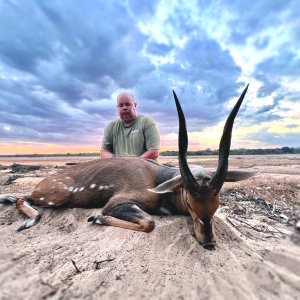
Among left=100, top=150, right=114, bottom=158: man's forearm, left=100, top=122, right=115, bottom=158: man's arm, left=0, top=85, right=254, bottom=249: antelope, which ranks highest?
left=100, top=122, right=115, bottom=158: man's arm

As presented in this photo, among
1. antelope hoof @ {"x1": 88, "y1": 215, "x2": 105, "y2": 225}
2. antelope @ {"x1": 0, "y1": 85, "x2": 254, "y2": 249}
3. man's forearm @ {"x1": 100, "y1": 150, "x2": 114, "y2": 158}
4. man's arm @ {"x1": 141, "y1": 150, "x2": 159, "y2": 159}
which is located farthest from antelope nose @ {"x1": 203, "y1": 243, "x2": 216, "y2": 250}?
man's forearm @ {"x1": 100, "y1": 150, "x2": 114, "y2": 158}

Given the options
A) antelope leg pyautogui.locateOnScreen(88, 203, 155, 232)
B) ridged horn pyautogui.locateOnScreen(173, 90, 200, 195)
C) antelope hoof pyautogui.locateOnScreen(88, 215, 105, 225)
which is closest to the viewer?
ridged horn pyautogui.locateOnScreen(173, 90, 200, 195)

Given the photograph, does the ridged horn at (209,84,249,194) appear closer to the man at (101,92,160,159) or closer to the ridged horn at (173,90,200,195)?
the ridged horn at (173,90,200,195)

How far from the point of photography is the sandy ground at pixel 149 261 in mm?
2309

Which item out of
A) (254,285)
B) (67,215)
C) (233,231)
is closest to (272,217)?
(233,231)

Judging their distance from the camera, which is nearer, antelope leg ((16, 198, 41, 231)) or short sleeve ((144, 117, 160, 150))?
antelope leg ((16, 198, 41, 231))

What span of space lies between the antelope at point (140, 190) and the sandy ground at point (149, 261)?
20 centimetres

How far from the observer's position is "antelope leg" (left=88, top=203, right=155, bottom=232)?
374 cm

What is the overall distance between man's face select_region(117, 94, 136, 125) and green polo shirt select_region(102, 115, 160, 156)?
0.51ft

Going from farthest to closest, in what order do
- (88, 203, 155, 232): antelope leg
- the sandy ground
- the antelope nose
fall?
(88, 203, 155, 232): antelope leg
the antelope nose
the sandy ground

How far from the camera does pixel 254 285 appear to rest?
234 centimetres

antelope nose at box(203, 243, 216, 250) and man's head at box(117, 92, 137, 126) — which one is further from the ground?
man's head at box(117, 92, 137, 126)

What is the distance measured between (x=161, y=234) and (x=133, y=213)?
63cm

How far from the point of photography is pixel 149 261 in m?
2.91
